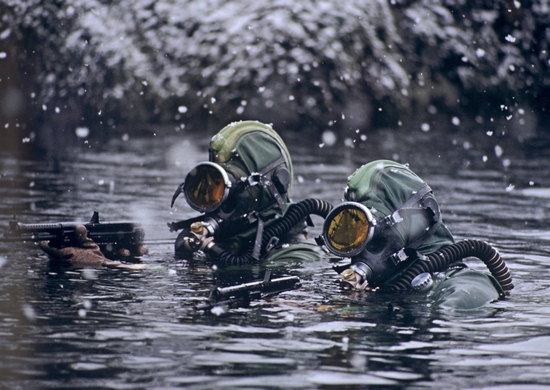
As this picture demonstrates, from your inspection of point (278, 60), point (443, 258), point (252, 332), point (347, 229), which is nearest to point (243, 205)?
point (347, 229)

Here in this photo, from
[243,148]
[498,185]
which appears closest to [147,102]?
[498,185]

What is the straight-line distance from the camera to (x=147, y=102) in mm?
25141

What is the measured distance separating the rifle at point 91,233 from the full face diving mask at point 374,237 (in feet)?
6.62

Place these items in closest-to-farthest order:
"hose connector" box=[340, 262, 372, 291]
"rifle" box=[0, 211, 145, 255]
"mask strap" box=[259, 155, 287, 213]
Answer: "hose connector" box=[340, 262, 372, 291]
"rifle" box=[0, 211, 145, 255]
"mask strap" box=[259, 155, 287, 213]

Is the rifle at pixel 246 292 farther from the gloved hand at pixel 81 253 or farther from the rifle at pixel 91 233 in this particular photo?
the rifle at pixel 91 233

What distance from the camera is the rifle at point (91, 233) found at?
643 centimetres

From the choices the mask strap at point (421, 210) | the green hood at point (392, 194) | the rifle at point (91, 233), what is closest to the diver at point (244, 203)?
the rifle at point (91, 233)

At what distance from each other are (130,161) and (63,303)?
1032 cm

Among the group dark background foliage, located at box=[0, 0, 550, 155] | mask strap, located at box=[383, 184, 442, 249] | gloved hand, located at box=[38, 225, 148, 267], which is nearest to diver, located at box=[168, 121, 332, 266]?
gloved hand, located at box=[38, 225, 148, 267]

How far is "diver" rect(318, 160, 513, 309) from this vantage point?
564cm

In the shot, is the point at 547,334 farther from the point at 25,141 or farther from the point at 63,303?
the point at 25,141

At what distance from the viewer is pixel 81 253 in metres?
6.74

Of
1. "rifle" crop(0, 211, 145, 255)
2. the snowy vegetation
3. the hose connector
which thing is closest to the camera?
the hose connector

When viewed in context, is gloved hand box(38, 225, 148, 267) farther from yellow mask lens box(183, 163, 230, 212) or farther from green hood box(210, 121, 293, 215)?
green hood box(210, 121, 293, 215)
